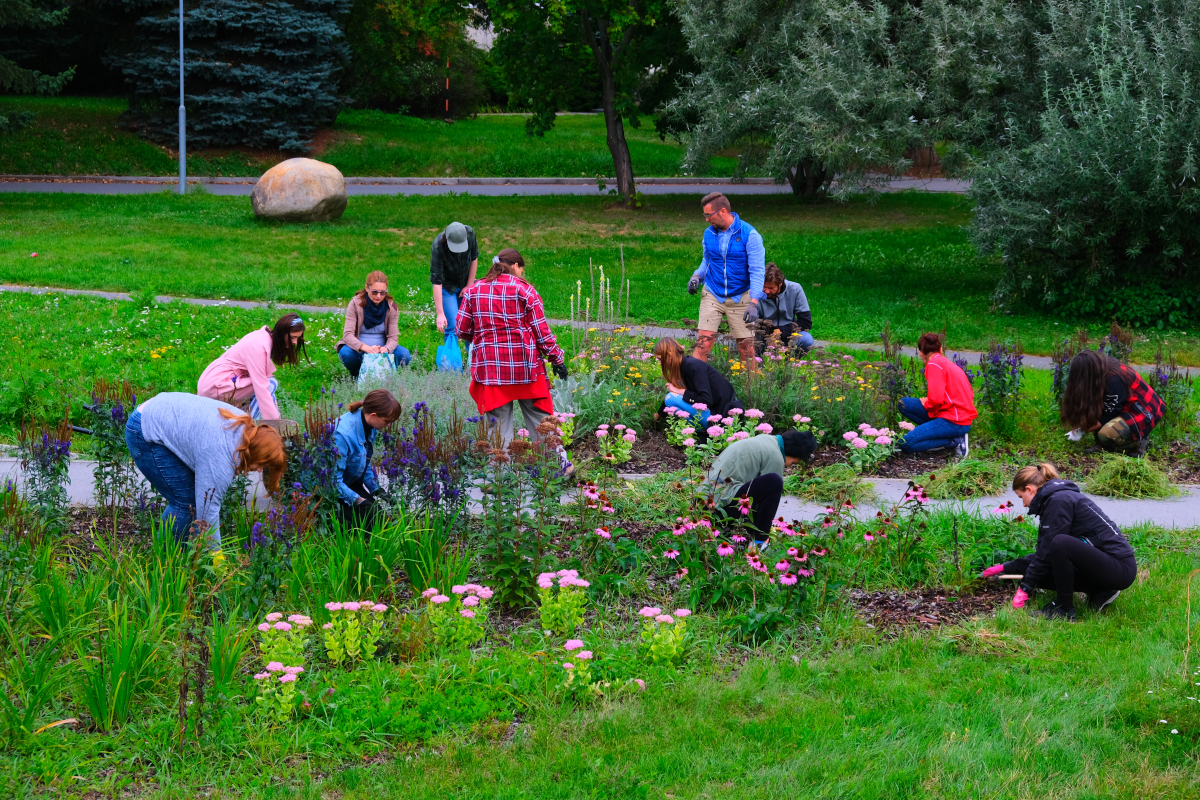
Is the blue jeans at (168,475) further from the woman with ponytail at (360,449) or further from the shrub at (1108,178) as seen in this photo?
the shrub at (1108,178)

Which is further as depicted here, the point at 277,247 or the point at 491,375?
the point at 277,247

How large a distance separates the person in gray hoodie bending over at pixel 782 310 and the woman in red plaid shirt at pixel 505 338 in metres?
3.50

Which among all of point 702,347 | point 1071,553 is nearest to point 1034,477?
point 1071,553

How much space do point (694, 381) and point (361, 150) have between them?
88.0ft

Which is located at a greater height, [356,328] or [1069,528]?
[356,328]

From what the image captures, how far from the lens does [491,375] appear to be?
6734 millimetres

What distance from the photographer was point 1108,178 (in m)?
12.3

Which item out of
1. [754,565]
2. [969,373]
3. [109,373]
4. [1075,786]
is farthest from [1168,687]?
[109,373]

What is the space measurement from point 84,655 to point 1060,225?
11.7 metres

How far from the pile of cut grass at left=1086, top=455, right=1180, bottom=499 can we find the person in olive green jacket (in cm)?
271

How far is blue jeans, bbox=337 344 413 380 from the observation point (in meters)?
9.09

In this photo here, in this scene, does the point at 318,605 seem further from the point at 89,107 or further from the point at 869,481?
the point at 89,107

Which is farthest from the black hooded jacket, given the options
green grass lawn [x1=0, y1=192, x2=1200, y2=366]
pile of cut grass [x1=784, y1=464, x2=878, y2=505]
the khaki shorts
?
green grass lawn [x1=0, y1=192, x2=1200, y2=366]

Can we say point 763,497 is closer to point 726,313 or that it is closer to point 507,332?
point 507,332
